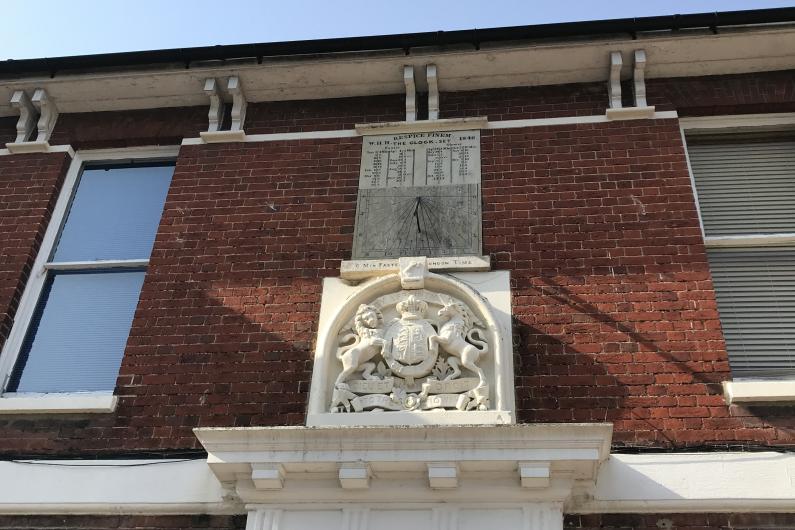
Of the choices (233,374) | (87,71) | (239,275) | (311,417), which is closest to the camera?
(311,417)

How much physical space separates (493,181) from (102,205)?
404 cm

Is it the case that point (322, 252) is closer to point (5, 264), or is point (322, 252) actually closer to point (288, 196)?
point (288, 196)

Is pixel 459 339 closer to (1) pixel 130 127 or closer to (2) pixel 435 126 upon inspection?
(2) pixel 435 126

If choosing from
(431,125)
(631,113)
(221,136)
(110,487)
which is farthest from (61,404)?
(631,113)

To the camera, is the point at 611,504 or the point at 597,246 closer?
the point at 611,504

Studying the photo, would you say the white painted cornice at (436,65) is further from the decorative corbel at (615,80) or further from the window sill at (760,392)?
the window sill at (760,392)

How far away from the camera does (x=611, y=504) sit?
6.36m

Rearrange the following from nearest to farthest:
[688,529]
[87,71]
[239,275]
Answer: [688,529], [239,275], [87,71]

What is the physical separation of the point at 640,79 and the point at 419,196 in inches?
103

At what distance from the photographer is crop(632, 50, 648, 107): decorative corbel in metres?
8.94

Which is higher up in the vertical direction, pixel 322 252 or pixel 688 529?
pixel 322 252

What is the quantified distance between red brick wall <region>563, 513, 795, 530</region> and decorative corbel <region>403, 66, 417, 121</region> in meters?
4.51

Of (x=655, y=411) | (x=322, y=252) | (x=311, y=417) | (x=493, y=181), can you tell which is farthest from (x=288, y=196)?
(x=655, y=411)

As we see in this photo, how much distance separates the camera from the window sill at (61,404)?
7.35 m
